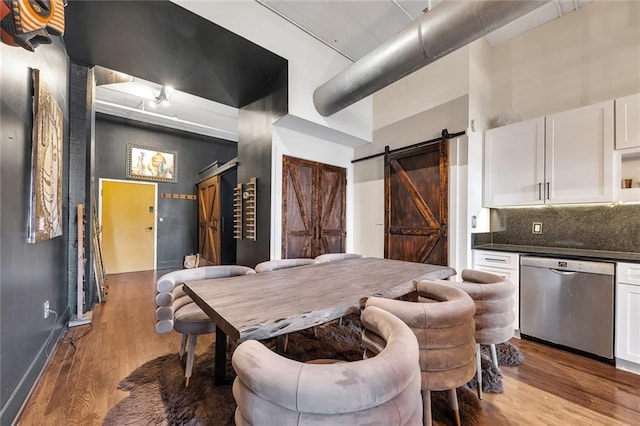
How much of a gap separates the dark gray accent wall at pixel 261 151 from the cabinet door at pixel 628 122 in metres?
3.40

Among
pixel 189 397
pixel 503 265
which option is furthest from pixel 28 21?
pixel 503 265

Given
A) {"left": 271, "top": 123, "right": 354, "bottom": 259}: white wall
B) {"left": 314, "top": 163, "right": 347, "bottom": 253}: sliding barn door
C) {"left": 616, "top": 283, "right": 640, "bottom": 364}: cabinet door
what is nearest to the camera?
{"left": 616, "top": 283, "right": 640, "bottom": 364}: cabinet door

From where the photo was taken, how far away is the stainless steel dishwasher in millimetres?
2326

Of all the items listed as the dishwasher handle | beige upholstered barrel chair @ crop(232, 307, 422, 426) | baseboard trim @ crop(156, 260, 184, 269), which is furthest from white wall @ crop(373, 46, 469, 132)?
baseboard trim @ crop(156, 260, 184, 269)

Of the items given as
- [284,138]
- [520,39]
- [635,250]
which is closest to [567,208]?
[635,250]

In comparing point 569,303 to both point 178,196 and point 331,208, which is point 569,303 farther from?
point 178,196

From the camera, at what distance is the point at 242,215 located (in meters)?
4.34

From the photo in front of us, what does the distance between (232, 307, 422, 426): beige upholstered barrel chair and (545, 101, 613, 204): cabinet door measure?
10.0ft

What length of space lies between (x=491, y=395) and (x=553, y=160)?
8.18 ft

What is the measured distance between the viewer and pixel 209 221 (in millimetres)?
6434

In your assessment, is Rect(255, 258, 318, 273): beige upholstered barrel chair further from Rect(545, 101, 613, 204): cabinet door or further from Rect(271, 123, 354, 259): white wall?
Rect(545, 101, 613, 204): cabinet door

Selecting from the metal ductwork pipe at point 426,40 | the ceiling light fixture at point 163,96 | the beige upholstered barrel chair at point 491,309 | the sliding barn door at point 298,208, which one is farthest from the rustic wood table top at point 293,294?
the ceiling light fixture at point 163,96

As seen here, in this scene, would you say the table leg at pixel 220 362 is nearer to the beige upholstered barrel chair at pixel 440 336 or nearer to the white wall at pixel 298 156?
the beige upholstered barrel chair at pixel 440 336

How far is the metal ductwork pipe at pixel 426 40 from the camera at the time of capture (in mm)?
1964
